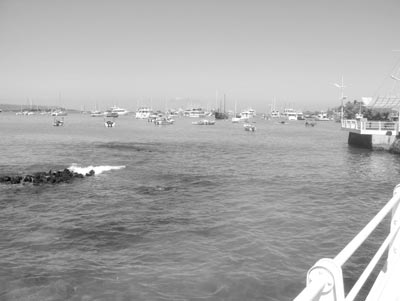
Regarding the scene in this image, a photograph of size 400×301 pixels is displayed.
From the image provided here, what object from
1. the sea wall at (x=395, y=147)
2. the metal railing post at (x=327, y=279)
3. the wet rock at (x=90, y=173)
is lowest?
the wet rock at (x=90, y=173)

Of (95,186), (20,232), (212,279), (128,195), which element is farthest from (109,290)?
(95,186)

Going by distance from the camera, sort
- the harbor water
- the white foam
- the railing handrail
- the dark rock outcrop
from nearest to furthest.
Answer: the railing handrail
the harbor water
the dark rock outcrop
the white foam

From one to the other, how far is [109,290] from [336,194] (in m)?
17.3

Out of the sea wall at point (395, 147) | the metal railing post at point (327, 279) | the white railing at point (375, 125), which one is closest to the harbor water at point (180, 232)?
the metal railing post at point (327, 279)

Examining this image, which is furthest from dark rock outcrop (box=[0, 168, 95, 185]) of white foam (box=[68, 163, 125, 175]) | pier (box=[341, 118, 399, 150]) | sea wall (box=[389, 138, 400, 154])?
pier (box=[341, 118, 399, 150])

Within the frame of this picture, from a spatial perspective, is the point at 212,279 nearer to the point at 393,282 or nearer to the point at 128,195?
the point at 393,282

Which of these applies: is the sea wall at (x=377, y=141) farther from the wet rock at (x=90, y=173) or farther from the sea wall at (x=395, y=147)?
the wet rock at (x=90, y=173)

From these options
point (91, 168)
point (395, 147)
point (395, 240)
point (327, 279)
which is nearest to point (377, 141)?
point (395, 147)

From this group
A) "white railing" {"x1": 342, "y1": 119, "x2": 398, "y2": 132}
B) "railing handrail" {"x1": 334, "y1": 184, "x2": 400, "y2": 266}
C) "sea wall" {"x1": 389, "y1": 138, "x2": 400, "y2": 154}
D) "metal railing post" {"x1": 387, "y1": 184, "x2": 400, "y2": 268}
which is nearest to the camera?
"railing handrail" {"x1": 334, "y1": 184, "x2": 400, "y2": 266}

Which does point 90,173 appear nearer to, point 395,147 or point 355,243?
point 355,243

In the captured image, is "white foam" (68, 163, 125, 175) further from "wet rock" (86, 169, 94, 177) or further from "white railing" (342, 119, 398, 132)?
"white railing" (342, 119, 398, 132)

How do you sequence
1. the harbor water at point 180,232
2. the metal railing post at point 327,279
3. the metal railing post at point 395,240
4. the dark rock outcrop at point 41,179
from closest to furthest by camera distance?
the metal railing post at point 327,279, the metal railing post at point 395,240, the harbor water at point 180,232, the dark rock outcrop at point 41,179

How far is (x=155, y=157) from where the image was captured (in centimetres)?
4438

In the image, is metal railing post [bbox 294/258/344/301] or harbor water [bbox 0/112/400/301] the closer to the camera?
metal railing post [bbox 294/258/344/301]
